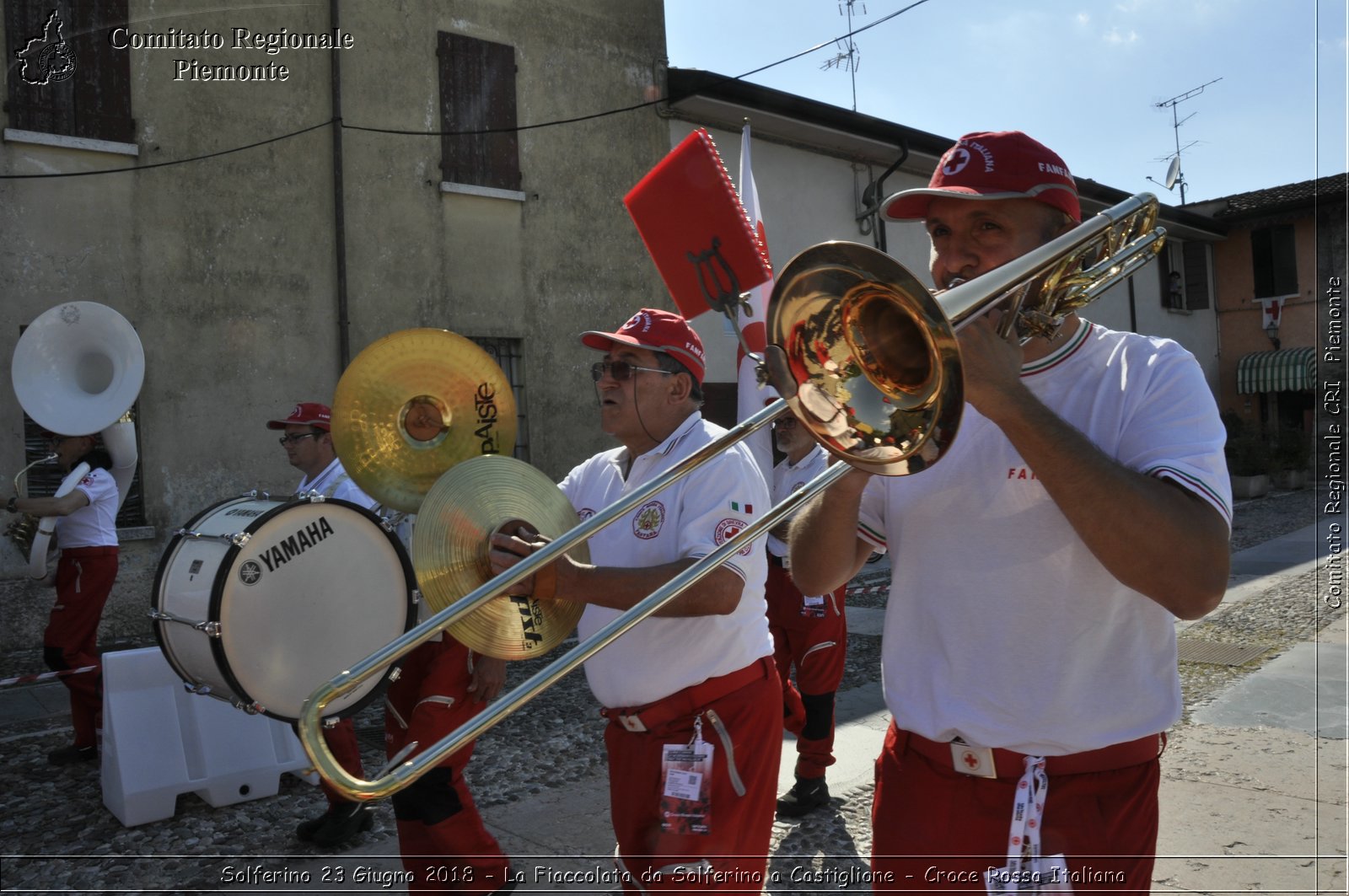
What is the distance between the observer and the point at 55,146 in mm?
9234

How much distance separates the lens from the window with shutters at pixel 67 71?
29.9 ft

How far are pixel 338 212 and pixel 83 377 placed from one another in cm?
414

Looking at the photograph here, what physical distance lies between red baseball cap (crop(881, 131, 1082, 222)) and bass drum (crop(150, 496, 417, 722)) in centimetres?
258

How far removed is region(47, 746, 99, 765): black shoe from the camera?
5992 millimetres

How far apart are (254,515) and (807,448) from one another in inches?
118

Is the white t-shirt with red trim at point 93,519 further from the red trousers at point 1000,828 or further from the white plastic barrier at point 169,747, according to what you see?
the red trousers at point 1000,828

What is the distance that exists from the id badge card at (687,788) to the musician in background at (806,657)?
6.43 ft

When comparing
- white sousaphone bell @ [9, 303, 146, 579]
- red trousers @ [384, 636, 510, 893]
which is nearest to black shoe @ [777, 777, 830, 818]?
red trousers @ [384, 636, 510, 893]

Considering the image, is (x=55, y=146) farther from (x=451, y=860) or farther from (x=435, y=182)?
(x=451, y=860)

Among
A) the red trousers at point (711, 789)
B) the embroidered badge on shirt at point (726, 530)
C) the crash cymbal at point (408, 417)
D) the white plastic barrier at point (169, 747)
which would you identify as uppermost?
the crash cymbal at point (408, 417)

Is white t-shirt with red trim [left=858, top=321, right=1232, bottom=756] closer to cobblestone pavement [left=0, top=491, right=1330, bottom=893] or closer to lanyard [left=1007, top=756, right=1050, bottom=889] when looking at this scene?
lanyard [left=1007, top=756, right=1050, bottom=889]

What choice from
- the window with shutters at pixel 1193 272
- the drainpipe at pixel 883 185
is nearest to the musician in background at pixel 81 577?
the drainpipe at pixel 883 185

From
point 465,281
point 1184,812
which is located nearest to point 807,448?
point 1184,812

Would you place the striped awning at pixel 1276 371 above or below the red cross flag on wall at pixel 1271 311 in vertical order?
below
